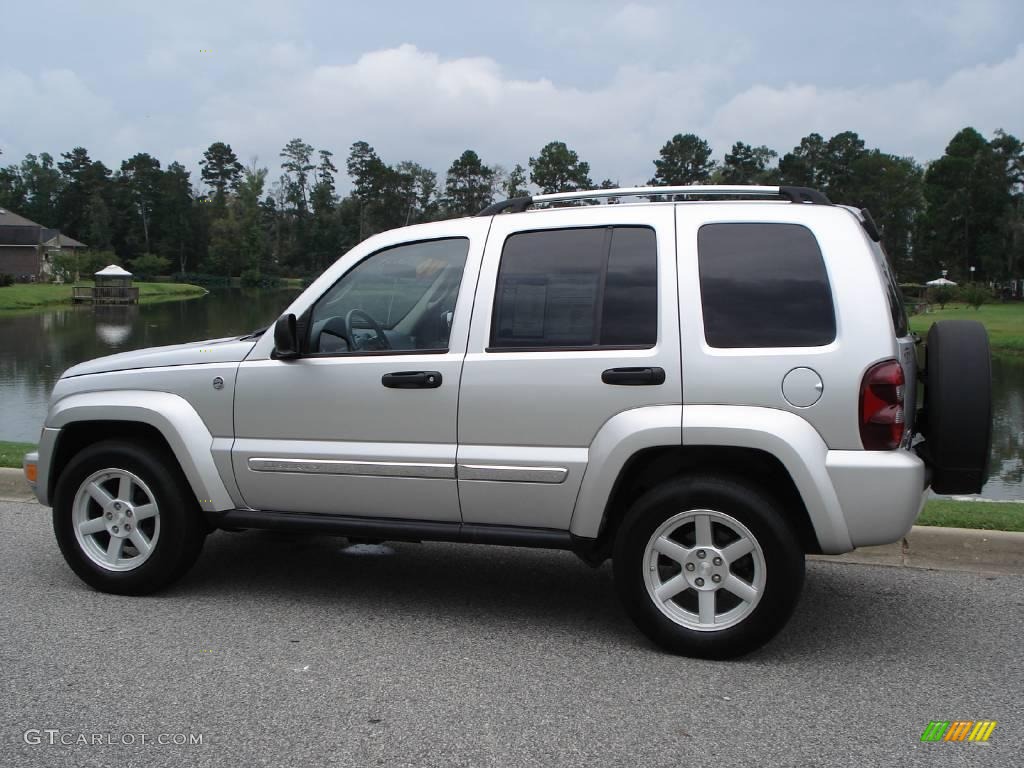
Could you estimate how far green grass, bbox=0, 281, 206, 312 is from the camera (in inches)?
2394

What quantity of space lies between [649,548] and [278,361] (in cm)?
208

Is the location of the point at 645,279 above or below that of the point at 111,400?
above

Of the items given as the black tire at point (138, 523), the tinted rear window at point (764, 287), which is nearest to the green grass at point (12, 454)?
the black tire at point (138, 523)

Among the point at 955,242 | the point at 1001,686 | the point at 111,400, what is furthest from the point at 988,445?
the point at 955,242

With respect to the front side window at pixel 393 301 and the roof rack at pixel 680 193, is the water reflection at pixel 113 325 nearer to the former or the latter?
the front side window at pixel 393 301

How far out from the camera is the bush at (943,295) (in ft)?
191

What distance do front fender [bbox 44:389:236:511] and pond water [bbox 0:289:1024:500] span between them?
51.7 inches

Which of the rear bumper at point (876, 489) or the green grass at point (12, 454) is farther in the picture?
the green grass at point (12, 454)

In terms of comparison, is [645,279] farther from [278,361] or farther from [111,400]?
[111,400]

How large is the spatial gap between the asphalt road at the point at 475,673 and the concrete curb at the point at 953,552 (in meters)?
0.14

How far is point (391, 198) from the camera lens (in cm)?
4731

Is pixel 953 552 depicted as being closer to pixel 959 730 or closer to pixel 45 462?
pixel 959 730

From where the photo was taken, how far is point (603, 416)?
169 inches

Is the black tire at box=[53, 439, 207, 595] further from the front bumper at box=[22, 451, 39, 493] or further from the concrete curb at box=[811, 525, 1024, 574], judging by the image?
the concrete curb at box=[811, 525, 1024, 574]
